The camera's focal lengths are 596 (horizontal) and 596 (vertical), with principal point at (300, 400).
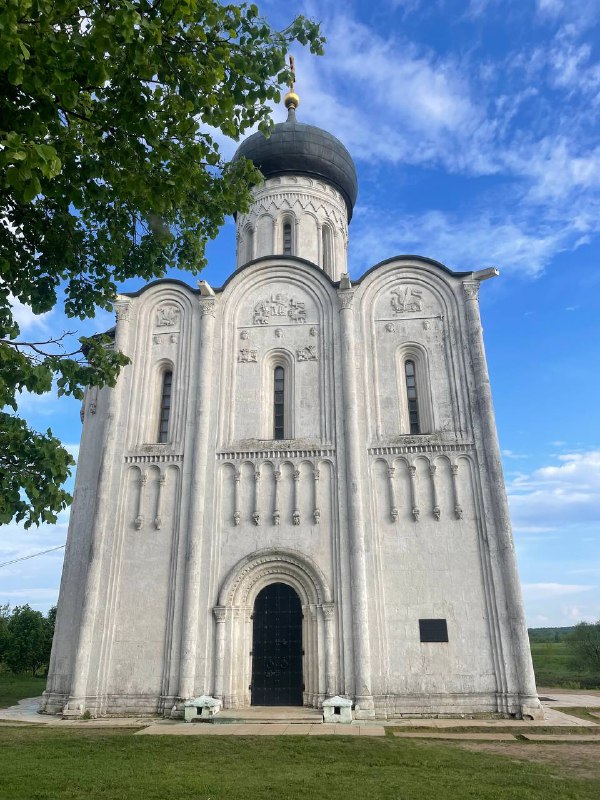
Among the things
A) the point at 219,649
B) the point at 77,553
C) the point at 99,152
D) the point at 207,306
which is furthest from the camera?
the point at 207,306

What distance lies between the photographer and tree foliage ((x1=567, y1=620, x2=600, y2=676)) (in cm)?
2346

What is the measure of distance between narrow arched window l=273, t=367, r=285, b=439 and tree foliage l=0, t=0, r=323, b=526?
6.84 m

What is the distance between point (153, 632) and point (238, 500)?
2.99m

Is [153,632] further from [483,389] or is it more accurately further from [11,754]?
[483,389]

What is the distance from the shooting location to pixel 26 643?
859 inches

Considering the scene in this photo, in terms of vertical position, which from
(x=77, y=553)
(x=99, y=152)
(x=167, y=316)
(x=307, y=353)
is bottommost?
(x=77, y=553)

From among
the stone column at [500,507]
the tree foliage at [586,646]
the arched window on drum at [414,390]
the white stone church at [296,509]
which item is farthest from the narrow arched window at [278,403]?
the tree foliage at [586,646]

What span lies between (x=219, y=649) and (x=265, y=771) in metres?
4.99

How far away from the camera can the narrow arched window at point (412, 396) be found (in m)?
13.1

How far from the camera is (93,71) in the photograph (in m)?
4.35

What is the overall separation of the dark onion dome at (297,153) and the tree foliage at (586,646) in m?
20.3

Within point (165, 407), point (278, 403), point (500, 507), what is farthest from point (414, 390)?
point (165, 407)

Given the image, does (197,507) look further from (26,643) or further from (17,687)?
(26,643)

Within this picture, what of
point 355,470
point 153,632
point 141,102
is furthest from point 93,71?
point 153,632
